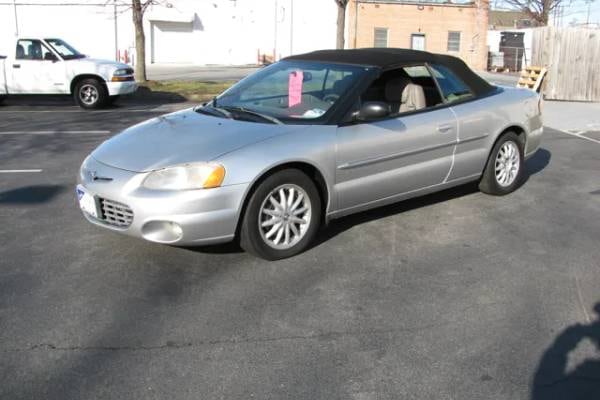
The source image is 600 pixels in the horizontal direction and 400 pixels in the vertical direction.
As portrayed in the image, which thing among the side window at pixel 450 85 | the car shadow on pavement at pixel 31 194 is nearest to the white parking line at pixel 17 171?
the car shadow on pavement at pixel 31 194

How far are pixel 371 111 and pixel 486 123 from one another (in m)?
1.70

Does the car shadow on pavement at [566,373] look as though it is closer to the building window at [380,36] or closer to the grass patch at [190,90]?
the grass patch at [190,90]

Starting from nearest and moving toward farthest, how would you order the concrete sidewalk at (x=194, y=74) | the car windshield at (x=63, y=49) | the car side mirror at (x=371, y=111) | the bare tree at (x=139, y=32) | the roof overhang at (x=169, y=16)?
the car side mirror at (x=371, y=111) < the car windshield at (x=63, y=49) < the bare tree at (x=139, y=32) < the concrete sidewalk at (x=194, y=74) < the roof overhang at (x=169, y=16)

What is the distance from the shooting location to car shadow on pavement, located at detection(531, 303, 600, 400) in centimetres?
314

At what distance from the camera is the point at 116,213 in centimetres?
455

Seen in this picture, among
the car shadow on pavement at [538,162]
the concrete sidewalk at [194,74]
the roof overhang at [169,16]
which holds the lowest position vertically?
the car shadow on pavement at [538,162]

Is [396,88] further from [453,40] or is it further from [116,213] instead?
[453,40]

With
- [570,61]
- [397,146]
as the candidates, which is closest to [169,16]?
[570,61]

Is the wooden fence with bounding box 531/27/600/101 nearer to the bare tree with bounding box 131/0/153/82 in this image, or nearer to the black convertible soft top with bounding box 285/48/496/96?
the bare tree with bounding box 131/0/153/82

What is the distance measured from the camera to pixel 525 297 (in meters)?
4.27

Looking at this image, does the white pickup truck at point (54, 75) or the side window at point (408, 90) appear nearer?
the side window at point (408, 90)

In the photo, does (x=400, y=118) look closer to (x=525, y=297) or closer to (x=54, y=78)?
(x=525, y=297)

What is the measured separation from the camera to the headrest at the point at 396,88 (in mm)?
5840

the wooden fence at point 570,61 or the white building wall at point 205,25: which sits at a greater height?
the white building wall at point 205,25
